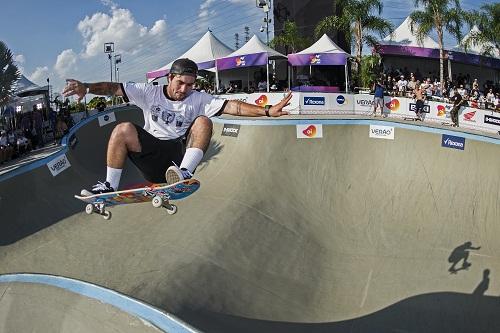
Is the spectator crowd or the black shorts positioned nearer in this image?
the black shorts

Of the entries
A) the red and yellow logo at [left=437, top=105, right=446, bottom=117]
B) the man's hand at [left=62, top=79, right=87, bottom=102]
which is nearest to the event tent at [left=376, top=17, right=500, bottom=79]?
the red and yellow logo at [left=437, top=105, right=446, bottom=117]

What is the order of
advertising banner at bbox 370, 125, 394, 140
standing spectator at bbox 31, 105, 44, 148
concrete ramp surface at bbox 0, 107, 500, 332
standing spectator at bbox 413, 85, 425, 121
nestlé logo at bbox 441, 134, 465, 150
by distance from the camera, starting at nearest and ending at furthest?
1. concrete ramp surface at bbox 0, 107, 500, 332
2. nestlé logo at bbox 441, 134, 465, 150
3. advertising banner at bbox 370, 125, 394, 140
4. standing spectator at bbox 31, 105, 44, 148
5. standing spectator at bbox 413, 85, 425, 121

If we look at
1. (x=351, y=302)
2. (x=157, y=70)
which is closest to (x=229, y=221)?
(x=351, y=302)

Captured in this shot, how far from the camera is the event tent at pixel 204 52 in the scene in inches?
1013

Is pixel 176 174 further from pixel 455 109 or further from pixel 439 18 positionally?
pixel 439 18

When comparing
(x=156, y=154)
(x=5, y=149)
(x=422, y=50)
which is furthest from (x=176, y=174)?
(x=422, y=50)

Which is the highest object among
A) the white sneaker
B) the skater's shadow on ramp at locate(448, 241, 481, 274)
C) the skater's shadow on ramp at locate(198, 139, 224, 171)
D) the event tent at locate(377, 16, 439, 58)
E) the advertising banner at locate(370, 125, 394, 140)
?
the event tent at locate(377, 16, 439, 58)

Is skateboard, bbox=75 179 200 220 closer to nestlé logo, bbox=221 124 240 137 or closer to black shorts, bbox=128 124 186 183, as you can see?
black shorts, bbox=128 124 186 183

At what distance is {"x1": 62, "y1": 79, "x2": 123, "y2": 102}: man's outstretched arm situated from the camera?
5.11 metres

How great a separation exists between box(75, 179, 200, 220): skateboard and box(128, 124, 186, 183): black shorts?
0.52 ft

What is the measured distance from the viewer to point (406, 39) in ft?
104

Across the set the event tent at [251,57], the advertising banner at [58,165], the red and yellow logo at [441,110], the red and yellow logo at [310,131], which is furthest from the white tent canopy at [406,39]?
the advertising banner at [58,165]

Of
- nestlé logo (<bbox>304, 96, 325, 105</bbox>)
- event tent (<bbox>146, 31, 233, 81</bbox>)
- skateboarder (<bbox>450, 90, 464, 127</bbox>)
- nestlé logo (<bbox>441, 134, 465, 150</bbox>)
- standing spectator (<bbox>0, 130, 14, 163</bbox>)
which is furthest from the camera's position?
event tent (<bbox>146, 31, 233, 81</bbox>)

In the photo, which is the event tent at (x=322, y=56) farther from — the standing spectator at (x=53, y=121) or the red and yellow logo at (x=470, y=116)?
the standing spectator at (x=53, y=121)
